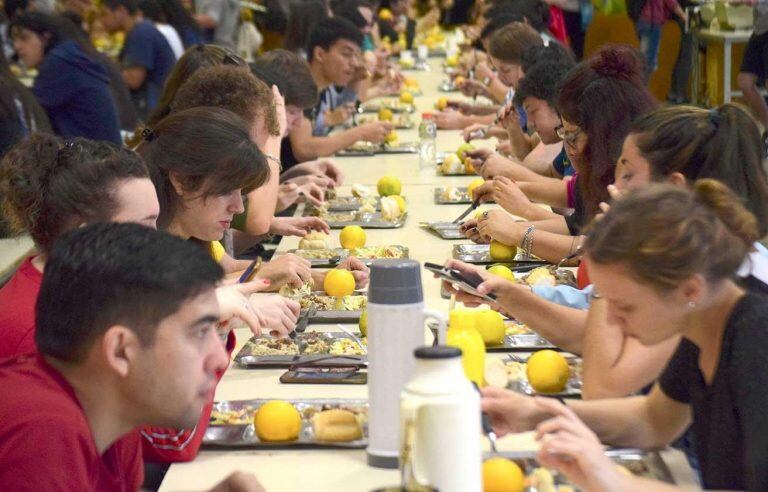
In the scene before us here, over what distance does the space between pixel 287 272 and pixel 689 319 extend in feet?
4.40

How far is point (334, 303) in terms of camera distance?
2.82 meters

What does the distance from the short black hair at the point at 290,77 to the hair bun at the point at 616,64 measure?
1.41 metres

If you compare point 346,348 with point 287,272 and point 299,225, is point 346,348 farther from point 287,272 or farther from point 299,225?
point 299,225

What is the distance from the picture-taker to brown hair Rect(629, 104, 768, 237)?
7.10 feet

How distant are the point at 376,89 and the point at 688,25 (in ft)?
9.24

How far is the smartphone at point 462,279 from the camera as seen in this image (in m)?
2.39

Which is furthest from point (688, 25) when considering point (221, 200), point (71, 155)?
point (71, 155)

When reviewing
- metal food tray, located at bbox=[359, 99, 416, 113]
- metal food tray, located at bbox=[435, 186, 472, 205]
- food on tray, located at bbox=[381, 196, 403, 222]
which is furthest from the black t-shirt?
metal food tray, located at bbox=[359, 99, 416, 113]

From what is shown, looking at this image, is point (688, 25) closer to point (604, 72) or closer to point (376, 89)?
point (376, 89)

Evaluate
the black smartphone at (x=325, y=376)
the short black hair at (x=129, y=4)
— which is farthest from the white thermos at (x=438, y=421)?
the short black hair at (x=129, y=4)

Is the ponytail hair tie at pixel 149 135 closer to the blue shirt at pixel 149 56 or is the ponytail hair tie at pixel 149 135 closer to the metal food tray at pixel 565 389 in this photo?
the metal food tray at pixel 565 389

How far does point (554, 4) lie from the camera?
8664 mm

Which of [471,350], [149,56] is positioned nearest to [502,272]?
Result: [471,350]

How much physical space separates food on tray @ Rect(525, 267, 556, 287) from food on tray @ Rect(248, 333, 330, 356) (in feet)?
2.03
